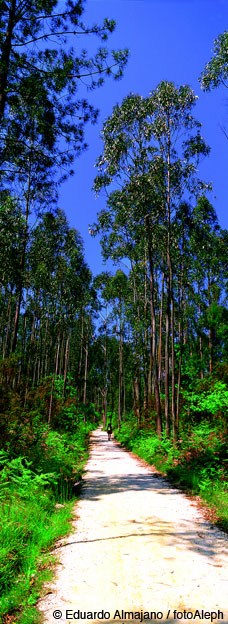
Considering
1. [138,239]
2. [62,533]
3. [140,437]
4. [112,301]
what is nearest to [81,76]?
[62,533]

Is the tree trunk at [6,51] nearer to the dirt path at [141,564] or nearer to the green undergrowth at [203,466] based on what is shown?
the dirt path at [141,564]

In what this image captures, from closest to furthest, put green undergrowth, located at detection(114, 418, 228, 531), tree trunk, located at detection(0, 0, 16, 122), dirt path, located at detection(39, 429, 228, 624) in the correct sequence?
dirt path, located at detection(39, 429, 228, 624) → green undergrowth, located at detection(114, 418, 228, 531) → tree trunk, located at detection(0, 0, 16, 122)

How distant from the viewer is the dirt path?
→ 8.96ft

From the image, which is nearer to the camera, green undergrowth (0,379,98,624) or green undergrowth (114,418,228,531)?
green undergrowth (0,379,98,624)

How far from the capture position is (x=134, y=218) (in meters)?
15.6

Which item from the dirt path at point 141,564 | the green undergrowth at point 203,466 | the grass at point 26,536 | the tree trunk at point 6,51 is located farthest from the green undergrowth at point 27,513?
the tree trunk at point 6,51

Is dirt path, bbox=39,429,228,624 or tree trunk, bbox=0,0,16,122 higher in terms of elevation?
tree trunk, bbox=0,0,16,122

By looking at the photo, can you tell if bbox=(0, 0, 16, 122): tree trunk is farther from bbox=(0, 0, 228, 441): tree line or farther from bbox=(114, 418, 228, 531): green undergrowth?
bbox=(114, 418, 228, 531): green undergrowth

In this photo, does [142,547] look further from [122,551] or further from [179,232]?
[179,232]

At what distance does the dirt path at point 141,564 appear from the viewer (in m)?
2.73

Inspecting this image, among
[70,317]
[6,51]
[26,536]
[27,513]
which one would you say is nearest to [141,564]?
[26,536]

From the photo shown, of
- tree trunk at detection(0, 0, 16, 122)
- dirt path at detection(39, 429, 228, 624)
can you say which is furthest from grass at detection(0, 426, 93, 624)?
tree trunk at detection(0, 0, 16, 122)

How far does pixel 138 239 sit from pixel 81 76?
1202cm

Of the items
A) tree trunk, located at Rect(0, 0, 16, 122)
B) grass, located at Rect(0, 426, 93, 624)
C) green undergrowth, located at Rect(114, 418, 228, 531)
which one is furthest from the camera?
tree trunk, located at Rect(0, 0, 16, 122)
